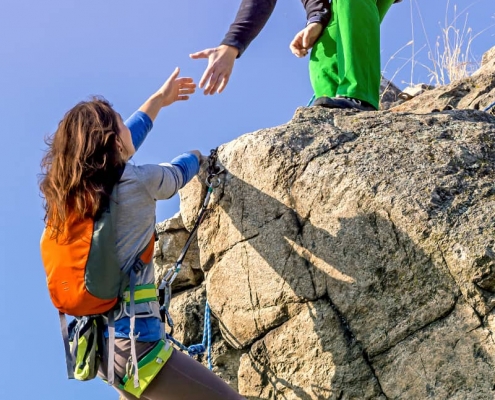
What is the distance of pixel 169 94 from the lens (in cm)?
539

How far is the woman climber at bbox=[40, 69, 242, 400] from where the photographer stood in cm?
402

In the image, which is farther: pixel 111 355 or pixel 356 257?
pixel 356 257

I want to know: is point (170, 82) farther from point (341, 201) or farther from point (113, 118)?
point (341, 201)

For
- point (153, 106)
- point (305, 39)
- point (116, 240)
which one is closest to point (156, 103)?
point (153, 106)

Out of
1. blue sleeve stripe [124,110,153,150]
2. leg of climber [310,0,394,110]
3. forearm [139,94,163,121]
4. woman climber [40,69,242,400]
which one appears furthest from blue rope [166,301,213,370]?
leg of climber [310,0,394,110]

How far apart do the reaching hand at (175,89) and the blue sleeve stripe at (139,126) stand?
0.85 feet

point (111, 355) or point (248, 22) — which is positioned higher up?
point (248, 22)

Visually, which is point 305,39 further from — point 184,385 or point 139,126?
point 184,385

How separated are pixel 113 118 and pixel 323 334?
215 cm

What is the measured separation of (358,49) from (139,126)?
2.12 metres

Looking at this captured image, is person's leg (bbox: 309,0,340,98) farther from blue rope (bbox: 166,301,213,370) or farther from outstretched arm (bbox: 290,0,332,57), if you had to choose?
blue rope (bbox: 166,301,213,370)

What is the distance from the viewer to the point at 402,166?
4.96m

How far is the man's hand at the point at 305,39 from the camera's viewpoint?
6285mm

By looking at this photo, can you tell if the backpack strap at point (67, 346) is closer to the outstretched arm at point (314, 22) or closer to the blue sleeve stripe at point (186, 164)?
the blue sleeve stripe at point (186, 164)
